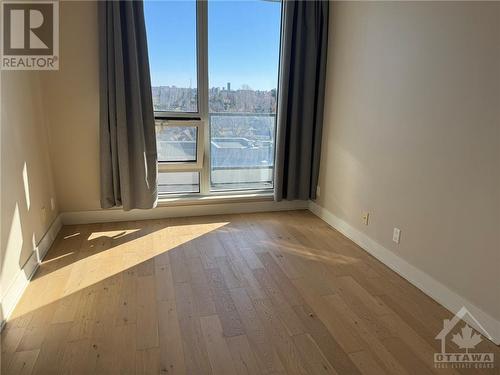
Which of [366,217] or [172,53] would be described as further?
[172,53]

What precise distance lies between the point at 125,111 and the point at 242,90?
123cm

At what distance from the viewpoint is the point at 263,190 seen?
3.96 m

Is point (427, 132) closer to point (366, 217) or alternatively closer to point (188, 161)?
point (366, 217)

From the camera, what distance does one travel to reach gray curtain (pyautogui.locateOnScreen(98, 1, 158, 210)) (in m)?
2.93

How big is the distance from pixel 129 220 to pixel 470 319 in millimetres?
3010

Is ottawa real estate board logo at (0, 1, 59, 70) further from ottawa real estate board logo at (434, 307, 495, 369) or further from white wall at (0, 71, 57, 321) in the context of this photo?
ottawa real estate board logo at (434, 307, 495, 369)

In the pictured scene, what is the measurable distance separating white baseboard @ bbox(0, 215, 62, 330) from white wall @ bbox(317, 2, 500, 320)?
8.69ft

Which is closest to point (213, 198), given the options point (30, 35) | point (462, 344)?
point (30, 35)

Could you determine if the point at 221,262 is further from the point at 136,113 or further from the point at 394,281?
the point at 136,113

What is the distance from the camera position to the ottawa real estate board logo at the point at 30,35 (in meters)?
2.31

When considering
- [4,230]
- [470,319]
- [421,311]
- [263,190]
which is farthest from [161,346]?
[263,190]

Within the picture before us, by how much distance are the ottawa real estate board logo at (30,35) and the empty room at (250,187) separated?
0.02m

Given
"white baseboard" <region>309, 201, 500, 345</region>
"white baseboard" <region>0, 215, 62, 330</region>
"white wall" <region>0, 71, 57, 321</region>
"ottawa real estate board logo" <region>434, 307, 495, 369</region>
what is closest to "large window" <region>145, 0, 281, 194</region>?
"white wall" <region>0, 71, 57, 321</region>

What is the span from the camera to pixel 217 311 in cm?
207
